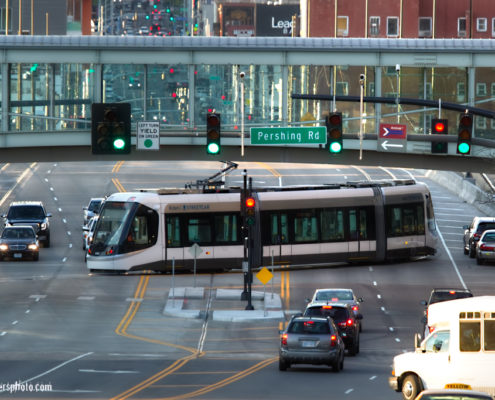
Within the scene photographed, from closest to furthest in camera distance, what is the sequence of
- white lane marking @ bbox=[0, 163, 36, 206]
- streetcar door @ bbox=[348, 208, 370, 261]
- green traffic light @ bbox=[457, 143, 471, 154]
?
green traffic light @ bbox=[457, 143, 471, 154], streetcar door @ bbox=[348, 208, 370, 261], white lane marking @ bbox=[0, 163, 36, 206]

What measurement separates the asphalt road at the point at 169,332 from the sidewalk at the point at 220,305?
39cm

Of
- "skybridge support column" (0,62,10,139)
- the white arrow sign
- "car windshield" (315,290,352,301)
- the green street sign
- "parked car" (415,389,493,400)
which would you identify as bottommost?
"car windshield" (315,290,352,301)

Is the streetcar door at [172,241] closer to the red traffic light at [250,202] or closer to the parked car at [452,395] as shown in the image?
the red traffic light at [250,202]

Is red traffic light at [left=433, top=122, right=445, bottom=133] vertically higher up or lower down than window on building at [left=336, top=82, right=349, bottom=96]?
lower down

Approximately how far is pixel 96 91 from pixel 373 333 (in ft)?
41.4

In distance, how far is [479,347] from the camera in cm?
2334

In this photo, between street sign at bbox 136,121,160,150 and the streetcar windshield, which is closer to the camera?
street sign at bbox 136,121,160,150

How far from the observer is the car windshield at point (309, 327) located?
2919 cm

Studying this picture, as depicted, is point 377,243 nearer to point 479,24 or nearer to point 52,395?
point 52,395

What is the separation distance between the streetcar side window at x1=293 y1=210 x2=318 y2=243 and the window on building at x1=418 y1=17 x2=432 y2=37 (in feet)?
286

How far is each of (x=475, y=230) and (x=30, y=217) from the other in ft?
71.9

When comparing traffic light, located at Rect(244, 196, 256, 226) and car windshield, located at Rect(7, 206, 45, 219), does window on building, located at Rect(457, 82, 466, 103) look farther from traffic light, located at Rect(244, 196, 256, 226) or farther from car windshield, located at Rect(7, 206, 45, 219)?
car windshield, located at Rect(7, 206, 45, 219)

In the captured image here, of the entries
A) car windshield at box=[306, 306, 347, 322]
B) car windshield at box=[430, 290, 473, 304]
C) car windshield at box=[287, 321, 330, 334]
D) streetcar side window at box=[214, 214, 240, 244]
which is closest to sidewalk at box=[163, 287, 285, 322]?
streetcar side window at box=[214, 214, 240, 244]

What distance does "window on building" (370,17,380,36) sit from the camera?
13038cm
